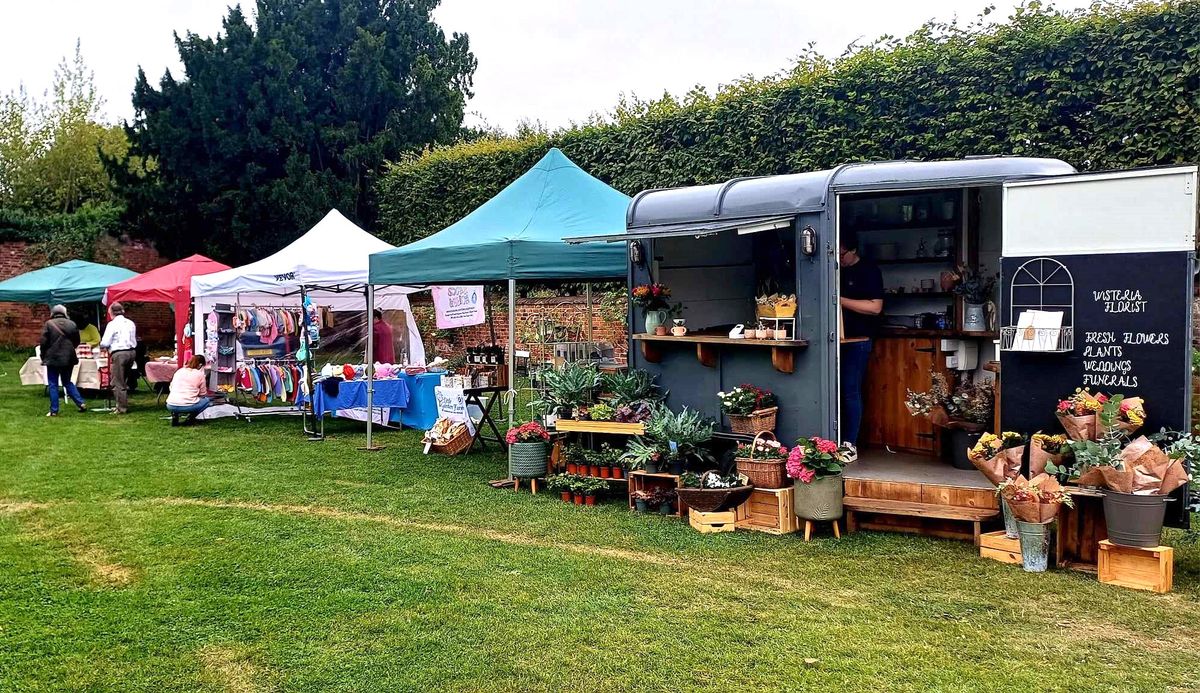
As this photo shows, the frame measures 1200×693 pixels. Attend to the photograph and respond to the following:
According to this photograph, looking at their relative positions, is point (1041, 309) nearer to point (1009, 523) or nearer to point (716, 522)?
point (1009, 523)

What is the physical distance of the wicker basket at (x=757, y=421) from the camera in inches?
250

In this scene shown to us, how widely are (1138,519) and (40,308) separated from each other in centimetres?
2279

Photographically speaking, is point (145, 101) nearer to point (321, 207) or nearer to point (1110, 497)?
point (321, 207)

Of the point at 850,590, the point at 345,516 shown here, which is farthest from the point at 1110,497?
the point at 345,516

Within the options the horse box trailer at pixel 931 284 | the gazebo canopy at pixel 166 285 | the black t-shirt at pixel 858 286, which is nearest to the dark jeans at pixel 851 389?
the black t-shirt at pixel 858 286

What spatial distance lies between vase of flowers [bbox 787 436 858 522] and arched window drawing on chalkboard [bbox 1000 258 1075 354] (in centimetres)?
122

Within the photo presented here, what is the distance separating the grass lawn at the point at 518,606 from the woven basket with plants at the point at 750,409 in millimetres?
745

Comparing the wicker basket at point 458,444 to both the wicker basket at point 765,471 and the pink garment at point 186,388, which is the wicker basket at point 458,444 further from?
the pink garment at point 186,388

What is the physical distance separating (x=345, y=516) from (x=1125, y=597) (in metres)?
4.89

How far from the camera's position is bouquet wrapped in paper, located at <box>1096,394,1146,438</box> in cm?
506

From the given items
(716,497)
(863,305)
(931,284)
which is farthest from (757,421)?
(931,284)

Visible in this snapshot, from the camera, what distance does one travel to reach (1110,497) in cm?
492

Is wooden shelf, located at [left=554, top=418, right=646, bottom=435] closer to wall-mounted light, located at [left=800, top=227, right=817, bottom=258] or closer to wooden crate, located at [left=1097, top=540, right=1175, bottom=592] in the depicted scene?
wall-mounted light, located at [left=800, top=227, right=817, bottom=258]

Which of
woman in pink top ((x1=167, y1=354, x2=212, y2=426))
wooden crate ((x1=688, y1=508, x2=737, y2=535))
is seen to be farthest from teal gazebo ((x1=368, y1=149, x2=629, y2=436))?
woman in pink top ((x1=167, y1=354, x2=212, y2=426))
